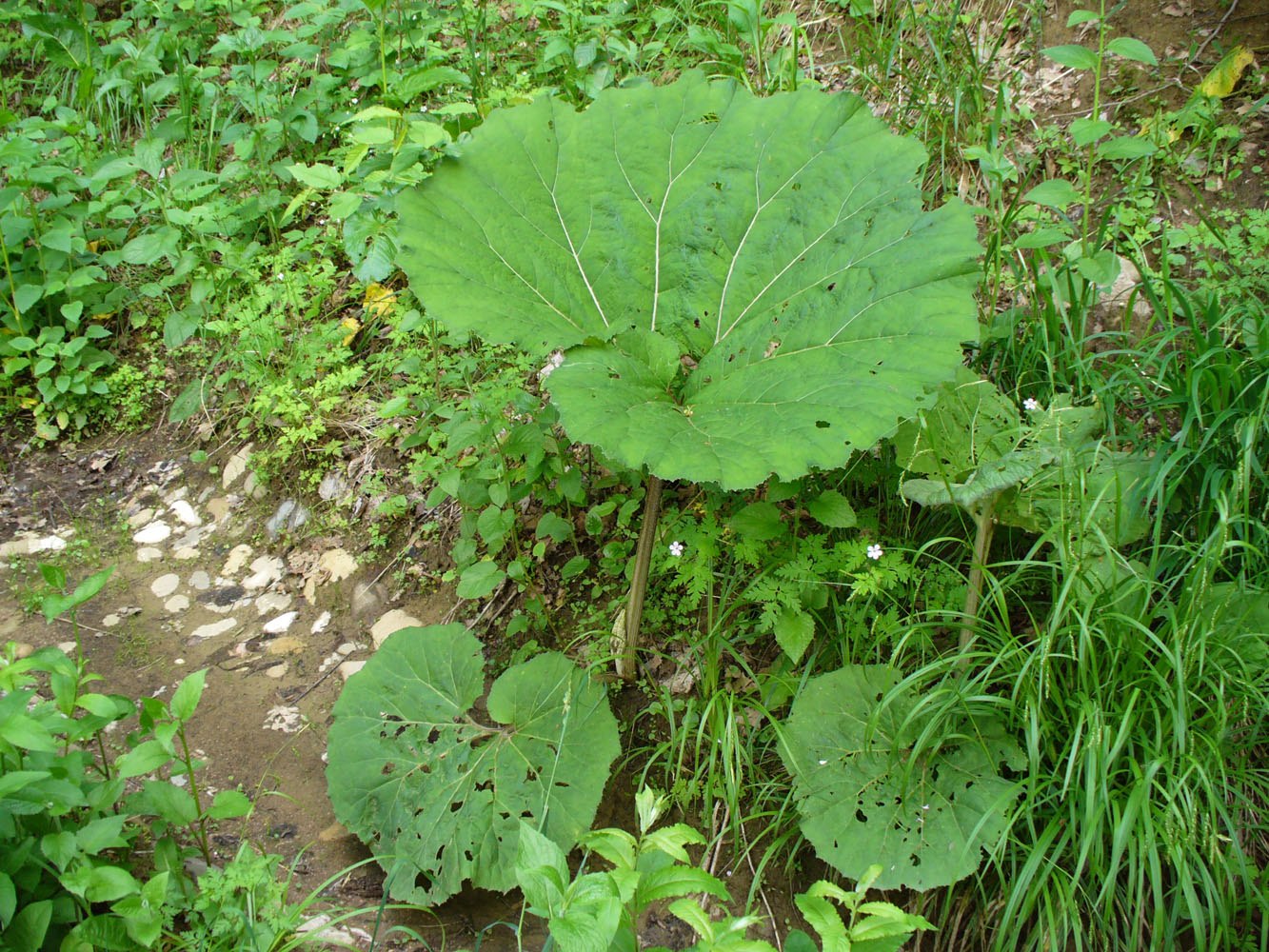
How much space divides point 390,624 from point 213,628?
64 cm

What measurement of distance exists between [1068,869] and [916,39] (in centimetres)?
322

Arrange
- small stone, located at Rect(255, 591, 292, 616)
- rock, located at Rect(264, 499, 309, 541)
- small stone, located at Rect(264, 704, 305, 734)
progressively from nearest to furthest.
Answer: small stone, located at Rect(264, 704, 305, 734) < small stone, located at Rect(255, 591, 292, 616) < rock, located at Rect(264, 499, 309, 541)

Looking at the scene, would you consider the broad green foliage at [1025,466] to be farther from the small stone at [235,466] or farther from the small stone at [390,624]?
the small stone at [235,466]

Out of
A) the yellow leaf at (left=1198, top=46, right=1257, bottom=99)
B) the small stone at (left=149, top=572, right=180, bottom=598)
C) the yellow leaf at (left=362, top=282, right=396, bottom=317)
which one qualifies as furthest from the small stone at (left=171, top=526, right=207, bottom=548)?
the yellow leaf at (left=1198, top=46, right=1257, bottom=99)

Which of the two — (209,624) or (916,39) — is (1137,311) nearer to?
(916,39)

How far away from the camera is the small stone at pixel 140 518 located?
372cm

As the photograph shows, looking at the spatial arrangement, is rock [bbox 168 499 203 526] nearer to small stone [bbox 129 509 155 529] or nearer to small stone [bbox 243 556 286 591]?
→ small stone [bbox 129 509 155 529]

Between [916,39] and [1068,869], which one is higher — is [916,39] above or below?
above

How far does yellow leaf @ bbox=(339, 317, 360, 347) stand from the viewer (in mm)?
3932

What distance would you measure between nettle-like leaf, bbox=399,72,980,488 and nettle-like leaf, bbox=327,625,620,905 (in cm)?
73

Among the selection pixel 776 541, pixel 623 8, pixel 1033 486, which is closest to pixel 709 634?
pixel 776 541

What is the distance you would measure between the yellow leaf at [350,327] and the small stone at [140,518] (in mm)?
1020

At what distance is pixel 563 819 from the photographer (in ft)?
7.68

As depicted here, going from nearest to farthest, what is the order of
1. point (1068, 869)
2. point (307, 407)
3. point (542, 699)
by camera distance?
point (1068, 869), point (542, 699), point (307, 407)
